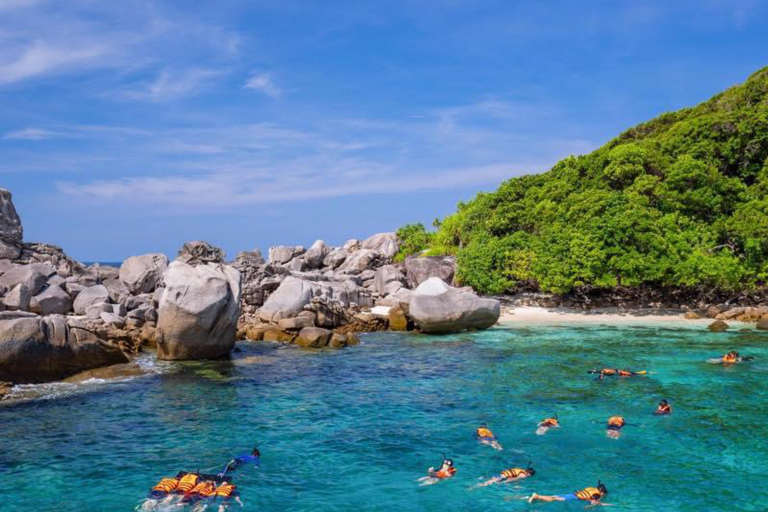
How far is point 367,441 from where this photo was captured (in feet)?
51.4

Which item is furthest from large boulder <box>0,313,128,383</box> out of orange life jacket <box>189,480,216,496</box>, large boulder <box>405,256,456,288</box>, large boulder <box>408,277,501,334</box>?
large boulder <box>405,256,456,288</box>

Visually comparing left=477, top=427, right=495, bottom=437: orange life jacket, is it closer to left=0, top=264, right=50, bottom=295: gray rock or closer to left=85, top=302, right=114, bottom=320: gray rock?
left=85, top=302, right=114, bottom=320: gray rock

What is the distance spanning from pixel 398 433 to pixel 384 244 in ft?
154

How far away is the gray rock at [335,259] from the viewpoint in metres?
60.5

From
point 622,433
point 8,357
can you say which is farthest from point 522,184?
point 8,357

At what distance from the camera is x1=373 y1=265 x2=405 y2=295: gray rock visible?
47219mm

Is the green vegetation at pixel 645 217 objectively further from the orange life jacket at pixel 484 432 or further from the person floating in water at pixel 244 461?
the person floating in water at pixel 244 461

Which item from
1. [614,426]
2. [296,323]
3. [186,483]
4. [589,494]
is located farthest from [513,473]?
[296,323]

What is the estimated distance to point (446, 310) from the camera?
33.1m

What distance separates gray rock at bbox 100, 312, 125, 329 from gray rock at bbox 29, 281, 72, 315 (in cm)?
650

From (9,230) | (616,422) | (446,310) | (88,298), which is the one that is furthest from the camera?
(9,230)

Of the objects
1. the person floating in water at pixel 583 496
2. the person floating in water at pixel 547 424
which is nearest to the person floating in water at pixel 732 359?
the person floating in water at pixel 547 424

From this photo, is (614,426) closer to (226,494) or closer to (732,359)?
(226,494)

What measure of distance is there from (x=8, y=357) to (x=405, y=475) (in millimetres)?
15548
